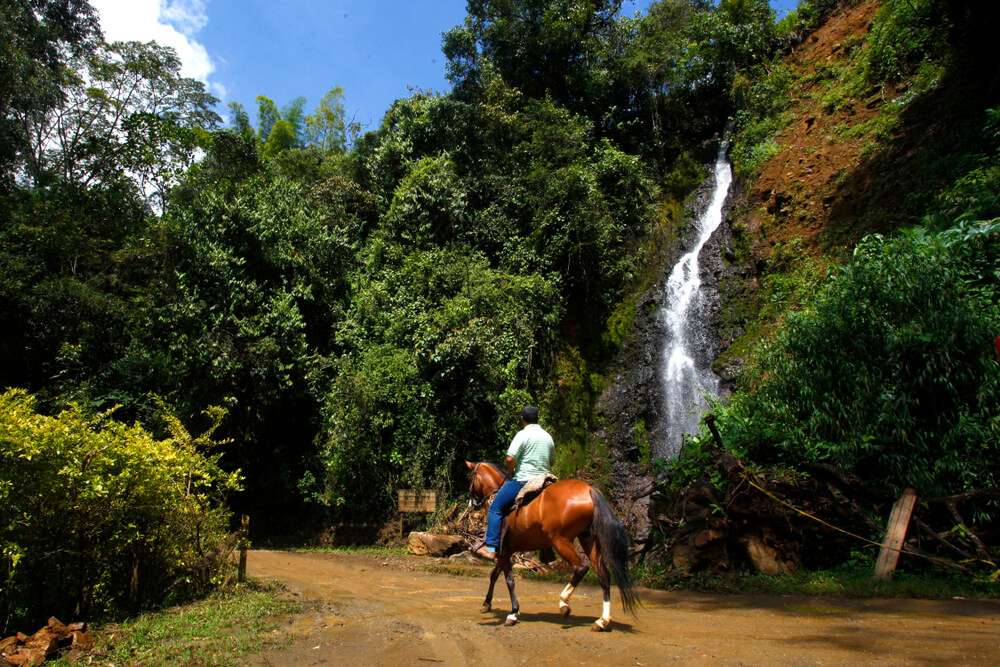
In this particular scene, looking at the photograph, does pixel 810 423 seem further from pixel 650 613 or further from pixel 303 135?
pixel 303 135

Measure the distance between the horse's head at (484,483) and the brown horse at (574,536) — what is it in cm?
60

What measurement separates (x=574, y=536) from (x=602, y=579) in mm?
550

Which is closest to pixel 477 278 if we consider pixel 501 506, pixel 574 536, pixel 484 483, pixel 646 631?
pixel 484 483

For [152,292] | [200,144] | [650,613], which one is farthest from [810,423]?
[200,144]

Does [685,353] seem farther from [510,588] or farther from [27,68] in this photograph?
[27,68]

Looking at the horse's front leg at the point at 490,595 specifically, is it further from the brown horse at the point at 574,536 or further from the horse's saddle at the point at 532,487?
the horse's saddle at the point at 532,487

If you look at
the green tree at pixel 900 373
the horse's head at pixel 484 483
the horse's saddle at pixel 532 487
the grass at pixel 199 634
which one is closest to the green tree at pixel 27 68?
the grass at pixel 199 634

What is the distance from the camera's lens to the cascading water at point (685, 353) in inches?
559

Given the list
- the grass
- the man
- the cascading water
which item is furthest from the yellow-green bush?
the cascading water

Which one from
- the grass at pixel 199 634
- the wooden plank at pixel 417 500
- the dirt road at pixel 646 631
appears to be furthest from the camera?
the wooden plank at pixel 417 500

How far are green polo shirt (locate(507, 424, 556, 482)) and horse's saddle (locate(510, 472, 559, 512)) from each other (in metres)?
0.14

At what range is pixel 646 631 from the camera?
5516 millimetres

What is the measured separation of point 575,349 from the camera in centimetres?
1755

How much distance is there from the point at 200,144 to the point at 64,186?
455 centimetres
